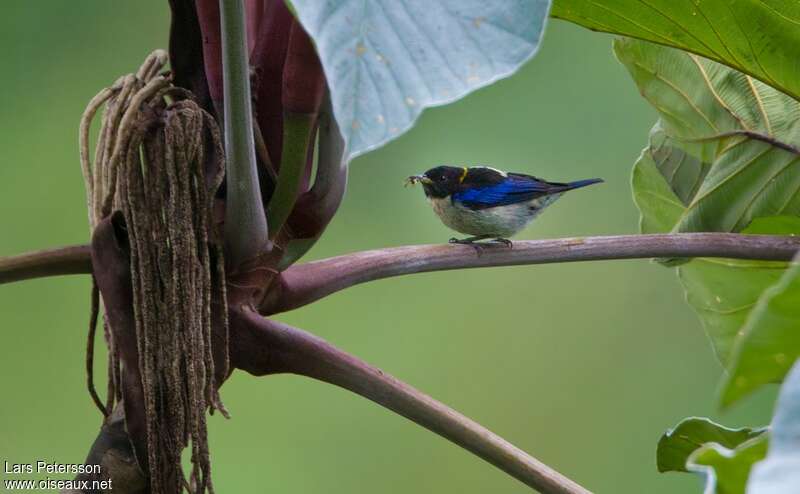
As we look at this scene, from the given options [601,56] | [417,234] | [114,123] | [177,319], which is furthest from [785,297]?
[601,56]

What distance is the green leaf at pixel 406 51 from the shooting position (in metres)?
0.52

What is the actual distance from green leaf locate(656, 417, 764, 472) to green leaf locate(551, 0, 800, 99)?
343 mm

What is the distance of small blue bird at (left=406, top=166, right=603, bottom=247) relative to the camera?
155 cm

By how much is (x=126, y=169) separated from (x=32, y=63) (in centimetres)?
141

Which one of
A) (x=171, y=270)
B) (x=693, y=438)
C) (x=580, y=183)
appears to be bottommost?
(x=693, y=438)

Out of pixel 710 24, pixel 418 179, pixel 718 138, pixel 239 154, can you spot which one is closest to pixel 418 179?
pixel 418 179

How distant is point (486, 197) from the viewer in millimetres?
1586

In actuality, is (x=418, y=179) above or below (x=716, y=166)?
above

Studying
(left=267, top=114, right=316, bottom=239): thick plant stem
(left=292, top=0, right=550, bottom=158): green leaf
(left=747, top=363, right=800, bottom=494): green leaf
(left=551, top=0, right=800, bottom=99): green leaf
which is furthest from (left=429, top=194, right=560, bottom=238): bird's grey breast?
(left=747, top=363, right=800, bottom=494): green leaf

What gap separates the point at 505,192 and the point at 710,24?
→ 28.3 inches

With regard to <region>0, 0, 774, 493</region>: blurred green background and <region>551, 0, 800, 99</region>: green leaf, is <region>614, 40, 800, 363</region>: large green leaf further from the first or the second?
<region>0, 0, 774, 493</region>: blurred green background

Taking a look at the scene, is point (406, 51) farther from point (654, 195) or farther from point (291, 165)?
point (654, 195)

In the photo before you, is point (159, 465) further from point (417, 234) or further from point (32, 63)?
point (32, 63)

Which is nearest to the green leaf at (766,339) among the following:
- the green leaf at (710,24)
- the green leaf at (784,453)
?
the green leaf at (784,453)
